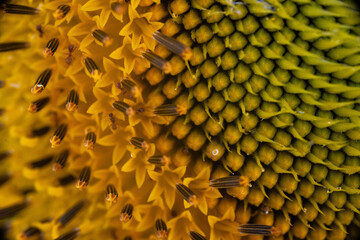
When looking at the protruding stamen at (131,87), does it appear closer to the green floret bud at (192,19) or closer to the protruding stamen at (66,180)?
the green floret bud at (192,19)

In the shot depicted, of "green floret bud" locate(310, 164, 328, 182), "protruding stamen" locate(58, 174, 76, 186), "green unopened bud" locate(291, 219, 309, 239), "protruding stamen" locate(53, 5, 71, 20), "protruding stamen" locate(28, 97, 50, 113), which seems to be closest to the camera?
"green floret bud" locate(310, 164, 328, 182)

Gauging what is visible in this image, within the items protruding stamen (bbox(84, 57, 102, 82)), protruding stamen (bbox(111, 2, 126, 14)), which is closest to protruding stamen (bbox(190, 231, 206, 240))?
protruding stamen (bbox(84, 57, 102, 82))

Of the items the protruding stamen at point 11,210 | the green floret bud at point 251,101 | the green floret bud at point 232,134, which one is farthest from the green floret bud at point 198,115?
the protruding stamen at point 11,210

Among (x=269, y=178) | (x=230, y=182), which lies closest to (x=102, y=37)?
(x=230, y=182)

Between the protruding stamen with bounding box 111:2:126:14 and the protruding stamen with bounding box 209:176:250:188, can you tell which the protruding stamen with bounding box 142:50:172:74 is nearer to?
the protruding stamen with bounding box 111:2:126:14

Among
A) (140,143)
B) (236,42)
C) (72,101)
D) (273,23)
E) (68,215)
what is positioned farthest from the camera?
(68,215)

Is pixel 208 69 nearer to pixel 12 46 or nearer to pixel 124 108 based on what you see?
pixel 124 108
